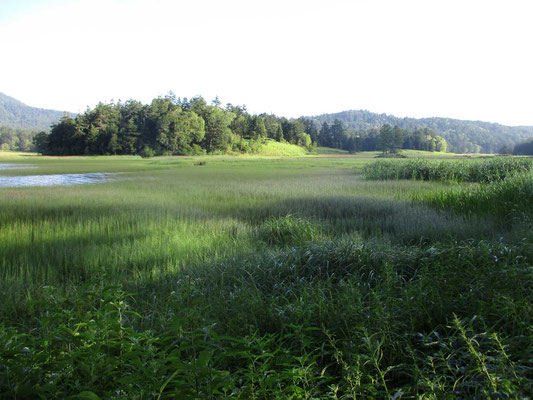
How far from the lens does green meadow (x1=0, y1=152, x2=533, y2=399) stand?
1.90 meters

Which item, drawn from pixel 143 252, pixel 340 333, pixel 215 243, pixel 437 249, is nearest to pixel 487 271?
pixel 437 249

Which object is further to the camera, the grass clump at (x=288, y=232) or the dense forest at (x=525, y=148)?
the dense forest at (x=525, y=148)


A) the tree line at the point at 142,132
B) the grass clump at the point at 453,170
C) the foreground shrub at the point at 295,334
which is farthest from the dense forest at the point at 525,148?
the foreground shrub at the point at 295,334

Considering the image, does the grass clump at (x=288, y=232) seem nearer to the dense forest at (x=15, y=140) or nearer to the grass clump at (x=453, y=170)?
the grass clump at (x=453, y=170)

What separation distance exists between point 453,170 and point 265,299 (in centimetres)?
1848

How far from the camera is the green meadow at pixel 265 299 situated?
190cm

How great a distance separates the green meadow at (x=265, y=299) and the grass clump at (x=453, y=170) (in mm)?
8297

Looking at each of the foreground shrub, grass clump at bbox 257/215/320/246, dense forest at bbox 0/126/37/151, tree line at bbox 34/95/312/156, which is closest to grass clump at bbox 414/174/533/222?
the foreground shrub

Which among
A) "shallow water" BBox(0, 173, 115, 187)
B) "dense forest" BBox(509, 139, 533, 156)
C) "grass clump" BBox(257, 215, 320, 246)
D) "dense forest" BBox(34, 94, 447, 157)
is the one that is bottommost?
"grass clump" BBox(257, 215, 320, 246)

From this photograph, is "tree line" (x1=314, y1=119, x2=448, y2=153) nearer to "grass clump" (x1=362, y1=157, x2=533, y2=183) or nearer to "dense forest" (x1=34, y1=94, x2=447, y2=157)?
"dense forest" (x1=34, y1=94, x2=447, y2=157)

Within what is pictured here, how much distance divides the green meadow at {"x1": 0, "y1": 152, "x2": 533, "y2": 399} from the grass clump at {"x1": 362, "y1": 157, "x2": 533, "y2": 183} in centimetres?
830

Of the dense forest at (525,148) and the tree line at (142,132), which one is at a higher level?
the tree line at (142,132)

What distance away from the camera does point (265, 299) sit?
12.5 ft

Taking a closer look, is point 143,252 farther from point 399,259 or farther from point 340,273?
point 399,259
